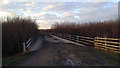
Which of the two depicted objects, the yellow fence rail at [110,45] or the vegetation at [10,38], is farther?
the vegetation at [10,38]

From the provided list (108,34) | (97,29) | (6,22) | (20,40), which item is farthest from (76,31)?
(6,22)

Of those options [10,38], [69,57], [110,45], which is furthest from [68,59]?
[10,38]

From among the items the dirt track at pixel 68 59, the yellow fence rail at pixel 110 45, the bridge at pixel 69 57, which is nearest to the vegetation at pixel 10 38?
the bridge at pixel 69 57

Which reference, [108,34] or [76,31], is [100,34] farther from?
[76,31]

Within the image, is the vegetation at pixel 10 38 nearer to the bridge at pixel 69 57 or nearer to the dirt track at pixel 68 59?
the bridge at pixel 69 57

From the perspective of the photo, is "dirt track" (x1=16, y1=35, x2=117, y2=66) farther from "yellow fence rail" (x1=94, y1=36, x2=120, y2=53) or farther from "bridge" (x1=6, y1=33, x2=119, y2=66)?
"yellow fence rail" (x1=94, y1=36, x2=120, y2=53)

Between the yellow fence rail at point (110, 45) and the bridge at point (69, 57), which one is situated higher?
the yellow fence rail at point (110, 45)

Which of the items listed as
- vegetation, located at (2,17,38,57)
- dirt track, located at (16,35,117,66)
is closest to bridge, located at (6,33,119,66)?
dirt track, located at (16,35,117,66)

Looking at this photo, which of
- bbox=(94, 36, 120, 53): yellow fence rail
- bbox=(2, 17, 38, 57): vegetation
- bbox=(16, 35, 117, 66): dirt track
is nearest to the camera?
bbox=(16, 35, 117, 66): dirt track

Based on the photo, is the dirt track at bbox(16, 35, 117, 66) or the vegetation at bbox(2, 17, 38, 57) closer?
the dirt track at bbox(16, 35, 117, 66)

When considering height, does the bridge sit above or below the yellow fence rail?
below

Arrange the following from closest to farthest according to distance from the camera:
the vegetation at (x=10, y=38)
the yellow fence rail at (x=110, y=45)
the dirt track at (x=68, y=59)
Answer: the dirt track at (x=68, y=59)
the yellow fence rail at (x=110, y=45)
the vegetation at (x=10, y=38)

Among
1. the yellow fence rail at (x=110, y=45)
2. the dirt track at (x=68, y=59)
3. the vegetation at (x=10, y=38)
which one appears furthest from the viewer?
the vegetation at (x=10, y=38)

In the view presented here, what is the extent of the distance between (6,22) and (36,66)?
8.40 m
